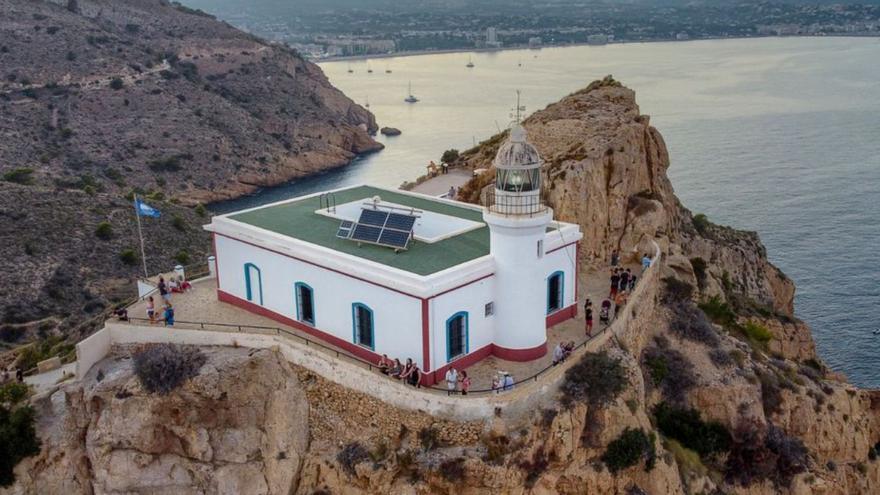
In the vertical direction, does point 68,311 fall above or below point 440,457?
below

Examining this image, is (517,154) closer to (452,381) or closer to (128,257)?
(452,381)

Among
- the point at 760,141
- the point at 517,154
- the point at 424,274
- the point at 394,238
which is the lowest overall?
the point at 760,141

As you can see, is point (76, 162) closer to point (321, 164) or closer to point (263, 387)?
point (321, 164)

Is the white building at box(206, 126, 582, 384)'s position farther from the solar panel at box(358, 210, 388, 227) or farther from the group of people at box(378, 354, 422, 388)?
the group of people at box(378, 354, 422, 388)

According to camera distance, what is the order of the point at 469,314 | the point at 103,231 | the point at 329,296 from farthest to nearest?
1. the point at 103,231
2. the point at 329,296
3. the point at 469,314

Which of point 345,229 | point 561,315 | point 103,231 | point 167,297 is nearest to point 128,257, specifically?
point 103,231

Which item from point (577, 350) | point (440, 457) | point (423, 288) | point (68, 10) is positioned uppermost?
point (68, 10)

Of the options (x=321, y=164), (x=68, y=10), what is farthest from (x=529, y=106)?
(x=68, y=10)
